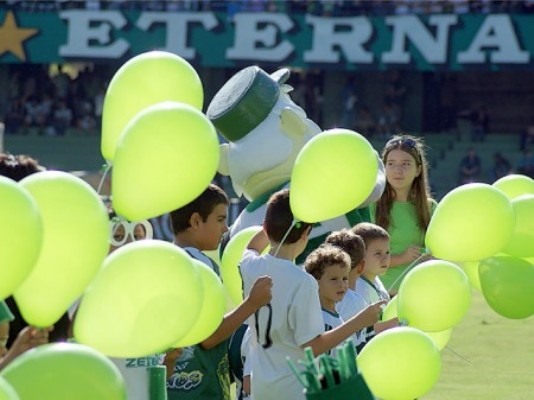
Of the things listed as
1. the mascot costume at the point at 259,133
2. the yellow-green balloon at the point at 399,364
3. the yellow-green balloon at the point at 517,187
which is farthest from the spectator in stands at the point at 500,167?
the yellow-green balloon at the point at 399,364

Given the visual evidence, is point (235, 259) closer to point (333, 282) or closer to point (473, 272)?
point (333, 282)

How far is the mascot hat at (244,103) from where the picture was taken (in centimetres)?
707

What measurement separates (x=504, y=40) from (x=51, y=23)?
11.0 m

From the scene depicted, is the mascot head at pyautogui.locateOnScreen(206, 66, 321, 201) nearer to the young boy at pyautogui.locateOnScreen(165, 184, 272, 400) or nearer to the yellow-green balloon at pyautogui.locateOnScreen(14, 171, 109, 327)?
the young boy at pyautogui.locateOnScreen(165, 184, 272, 400)

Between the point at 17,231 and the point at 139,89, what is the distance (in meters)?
1.55

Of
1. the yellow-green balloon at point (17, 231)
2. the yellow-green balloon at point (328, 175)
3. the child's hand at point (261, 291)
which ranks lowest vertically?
the child's hand at point (261, 291)

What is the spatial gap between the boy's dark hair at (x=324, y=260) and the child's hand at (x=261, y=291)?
19.4 inches

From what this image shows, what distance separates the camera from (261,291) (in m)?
5.04

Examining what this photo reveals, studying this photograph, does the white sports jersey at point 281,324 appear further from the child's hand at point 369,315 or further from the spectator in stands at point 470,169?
the spectator in stands at point 470,169

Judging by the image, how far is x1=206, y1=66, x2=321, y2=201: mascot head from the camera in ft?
23.2

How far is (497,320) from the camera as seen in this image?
546 inches

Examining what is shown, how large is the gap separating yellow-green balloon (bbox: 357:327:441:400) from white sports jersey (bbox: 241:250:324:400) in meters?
0.23

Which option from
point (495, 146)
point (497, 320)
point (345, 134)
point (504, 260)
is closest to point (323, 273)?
point (345, 134)

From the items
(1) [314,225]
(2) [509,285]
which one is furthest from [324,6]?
(2) [509,285]
